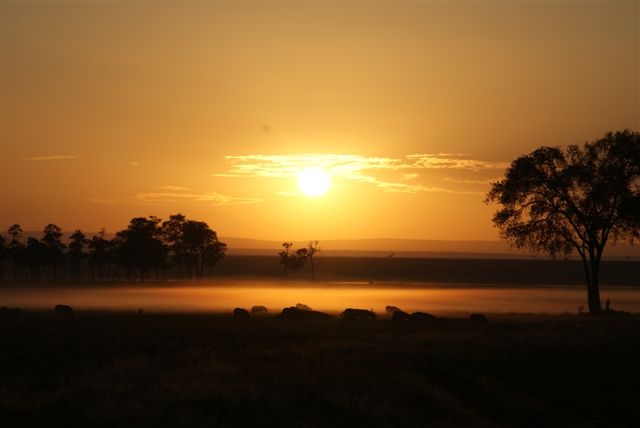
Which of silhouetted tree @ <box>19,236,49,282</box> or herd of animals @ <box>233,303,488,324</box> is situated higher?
silhouetted tree @ <box>19,236,49,282</box>

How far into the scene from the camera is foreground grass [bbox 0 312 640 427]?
21219 mm

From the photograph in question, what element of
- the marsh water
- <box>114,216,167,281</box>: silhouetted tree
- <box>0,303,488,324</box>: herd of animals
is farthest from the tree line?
<box>0,303,488,324</box>: herd of animals

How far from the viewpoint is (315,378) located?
24344 mm

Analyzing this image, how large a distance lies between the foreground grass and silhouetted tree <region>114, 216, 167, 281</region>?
127646 millimetres

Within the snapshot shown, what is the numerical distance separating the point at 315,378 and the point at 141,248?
145 metres

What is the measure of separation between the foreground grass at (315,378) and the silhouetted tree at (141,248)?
128 metres

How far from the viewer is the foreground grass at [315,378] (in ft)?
69.6

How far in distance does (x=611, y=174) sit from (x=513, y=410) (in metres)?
40.8

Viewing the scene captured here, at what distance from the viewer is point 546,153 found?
6116cm

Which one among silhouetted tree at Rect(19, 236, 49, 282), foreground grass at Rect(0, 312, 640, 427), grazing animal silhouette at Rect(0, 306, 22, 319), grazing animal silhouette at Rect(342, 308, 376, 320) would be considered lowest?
foreground grass at Rect(0, 312, 640, 427)

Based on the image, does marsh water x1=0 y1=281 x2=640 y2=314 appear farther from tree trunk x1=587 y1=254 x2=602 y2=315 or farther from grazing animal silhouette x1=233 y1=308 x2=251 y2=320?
grazing animal silhouette x1=233 y1=308 x2=251 y2=320

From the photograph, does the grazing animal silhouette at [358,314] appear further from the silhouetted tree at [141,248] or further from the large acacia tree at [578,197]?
the silhouetted tree at [141,248]

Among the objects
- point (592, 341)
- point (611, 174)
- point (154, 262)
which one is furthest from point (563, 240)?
point (154, 262)

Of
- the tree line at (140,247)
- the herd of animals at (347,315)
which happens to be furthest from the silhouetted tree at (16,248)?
the herd of animals at (347,315)
